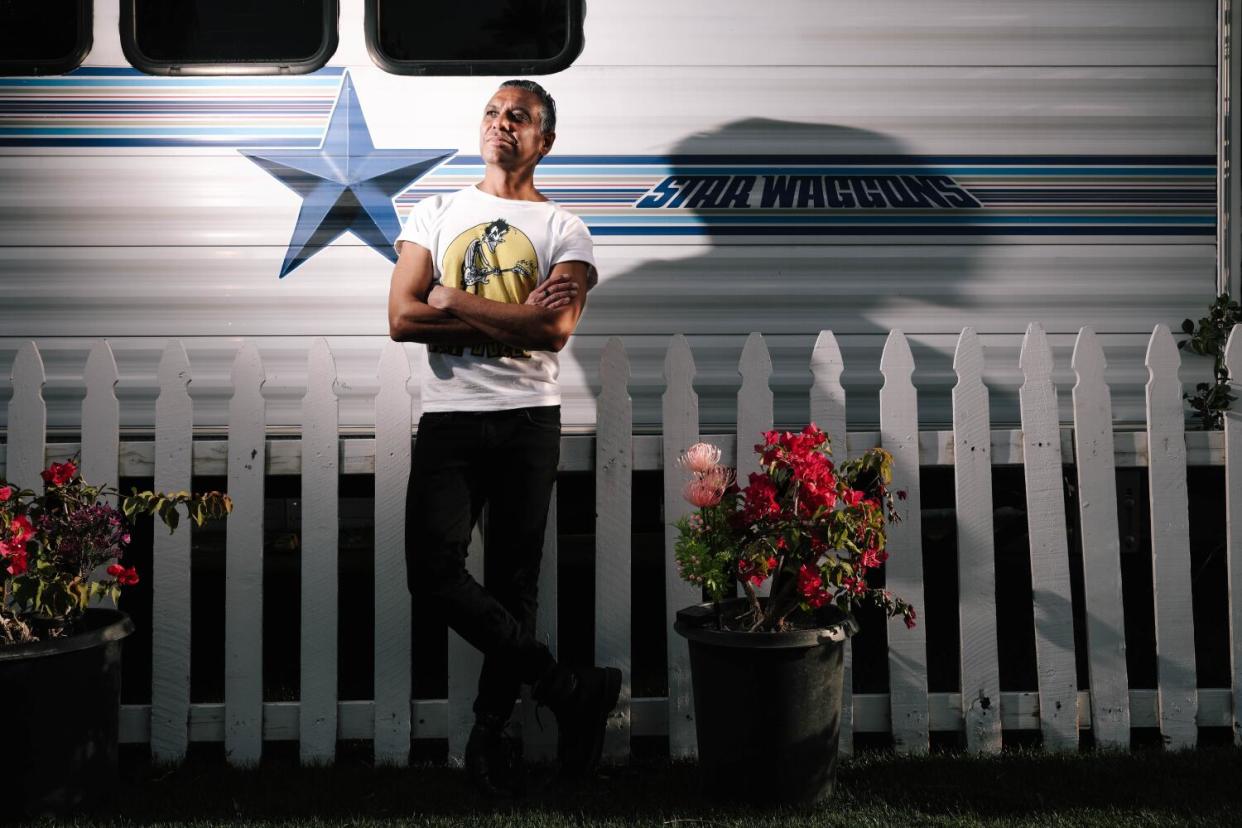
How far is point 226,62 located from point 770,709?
2.95m

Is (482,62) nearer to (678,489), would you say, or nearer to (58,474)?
(678,489)

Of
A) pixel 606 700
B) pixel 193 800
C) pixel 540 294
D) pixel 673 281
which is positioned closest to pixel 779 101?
pixel 673 281

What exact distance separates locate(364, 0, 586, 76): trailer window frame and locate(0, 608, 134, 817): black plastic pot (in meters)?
2.16

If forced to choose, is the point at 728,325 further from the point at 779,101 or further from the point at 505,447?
the point at 505,447

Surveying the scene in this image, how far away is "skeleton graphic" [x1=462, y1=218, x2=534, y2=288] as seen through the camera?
284cm

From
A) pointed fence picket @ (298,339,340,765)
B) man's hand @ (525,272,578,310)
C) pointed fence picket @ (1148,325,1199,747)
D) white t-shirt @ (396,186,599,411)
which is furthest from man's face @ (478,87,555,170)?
pointed fence picket @ (1148,325,1199,747)

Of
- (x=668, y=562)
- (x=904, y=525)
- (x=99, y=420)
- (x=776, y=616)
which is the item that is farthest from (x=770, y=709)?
(x=99, y=420)

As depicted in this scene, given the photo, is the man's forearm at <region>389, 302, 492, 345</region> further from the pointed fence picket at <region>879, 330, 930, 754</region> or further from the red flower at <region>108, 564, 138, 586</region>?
the pointed fence picket at <region>879, 330, 930, 754</region>

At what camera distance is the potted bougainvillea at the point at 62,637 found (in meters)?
2.60

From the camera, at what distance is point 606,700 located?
2.93 metres

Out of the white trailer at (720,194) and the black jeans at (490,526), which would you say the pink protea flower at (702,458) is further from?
the white trailer at (720,194)

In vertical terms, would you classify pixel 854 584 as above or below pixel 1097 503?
below

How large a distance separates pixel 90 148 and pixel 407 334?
5.85 feet

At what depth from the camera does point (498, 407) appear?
Result: 9.23 ft
